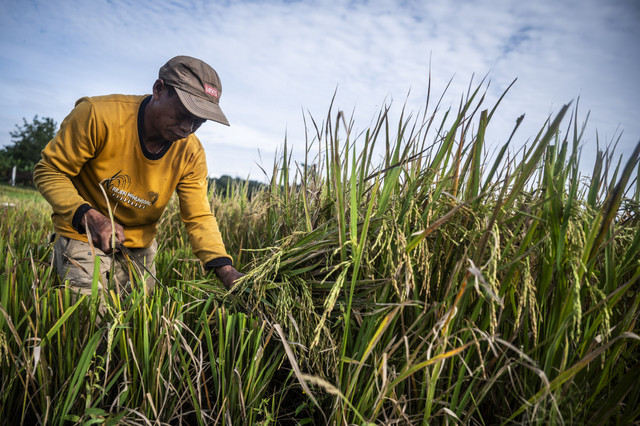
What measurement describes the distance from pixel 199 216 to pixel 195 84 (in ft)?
2.72

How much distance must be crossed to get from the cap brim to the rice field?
1118 millimetres

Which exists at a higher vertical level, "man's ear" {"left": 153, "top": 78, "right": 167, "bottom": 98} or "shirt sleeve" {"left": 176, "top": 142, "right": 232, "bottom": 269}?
"man's ear" {"left": 153, "top": 78, "right": 167, "bottom": 98}

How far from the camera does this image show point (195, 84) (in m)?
2.23

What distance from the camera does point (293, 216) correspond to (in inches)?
77.4

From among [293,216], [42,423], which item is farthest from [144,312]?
[293,216]

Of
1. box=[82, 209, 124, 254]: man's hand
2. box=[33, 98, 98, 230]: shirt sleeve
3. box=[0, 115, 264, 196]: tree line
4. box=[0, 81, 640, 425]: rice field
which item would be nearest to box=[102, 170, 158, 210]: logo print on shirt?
box=[33, 98, 98, 230]: shirt sleeve

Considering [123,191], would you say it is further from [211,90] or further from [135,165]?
[211,90]

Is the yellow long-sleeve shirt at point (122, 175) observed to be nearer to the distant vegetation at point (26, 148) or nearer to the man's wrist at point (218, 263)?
the man's wrist at point (218, 263)

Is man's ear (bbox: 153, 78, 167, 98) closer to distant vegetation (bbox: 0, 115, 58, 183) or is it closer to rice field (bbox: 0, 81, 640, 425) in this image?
rice field (bbox: 0, 81, 640, 425)

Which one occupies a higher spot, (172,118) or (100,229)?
(172,118)

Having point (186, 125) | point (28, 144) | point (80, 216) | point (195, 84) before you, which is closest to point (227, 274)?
point (80, 216)

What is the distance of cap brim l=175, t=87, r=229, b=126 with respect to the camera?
2125 mm

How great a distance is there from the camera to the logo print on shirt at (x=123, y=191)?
7.57 feet

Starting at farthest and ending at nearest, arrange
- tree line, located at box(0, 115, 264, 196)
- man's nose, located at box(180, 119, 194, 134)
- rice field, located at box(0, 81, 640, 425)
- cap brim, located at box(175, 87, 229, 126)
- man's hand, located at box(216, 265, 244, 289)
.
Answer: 1. tree line, located at box(0, 115, 264, 196)
2. man's nose, located at box(180, 119, 194, 134)
3. cap brim, located at box(175, 87, 229, 126)
4. man's hand, located at box(216, 265, 244, 289)
5. rice field, located at box(0, 81, 640, 425)
